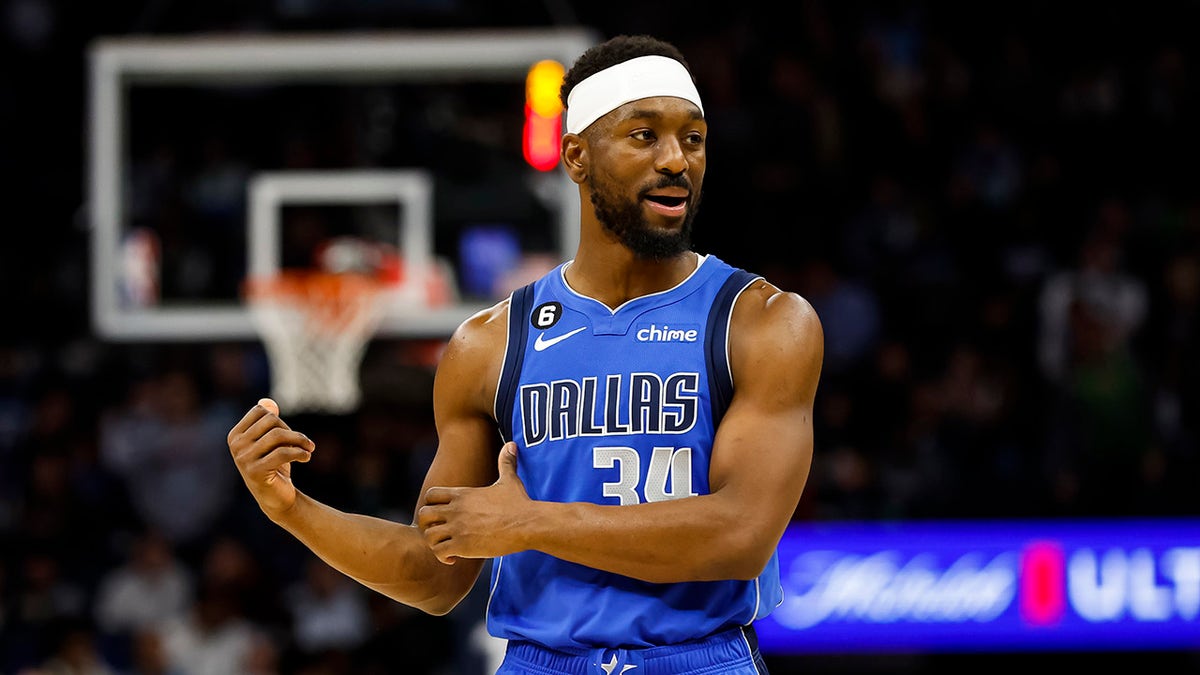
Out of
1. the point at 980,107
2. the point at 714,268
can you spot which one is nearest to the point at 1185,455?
the point at 980,107

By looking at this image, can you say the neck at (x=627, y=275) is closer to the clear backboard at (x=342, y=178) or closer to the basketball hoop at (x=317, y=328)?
the clear backboard at (x=342, y=178)

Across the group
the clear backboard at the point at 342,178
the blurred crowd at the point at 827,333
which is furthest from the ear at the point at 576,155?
the blurred crowd at the point at 827,333

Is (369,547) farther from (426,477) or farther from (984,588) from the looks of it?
(984,588)

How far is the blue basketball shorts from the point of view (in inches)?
144

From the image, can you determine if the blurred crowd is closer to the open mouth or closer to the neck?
the neck

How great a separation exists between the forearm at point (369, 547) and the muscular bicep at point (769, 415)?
2.46 ft

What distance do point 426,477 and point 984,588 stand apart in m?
7.23

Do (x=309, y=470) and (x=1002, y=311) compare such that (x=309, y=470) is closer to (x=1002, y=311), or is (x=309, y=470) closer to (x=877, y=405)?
(x=877, y=405)

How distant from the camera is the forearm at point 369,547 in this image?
388cm

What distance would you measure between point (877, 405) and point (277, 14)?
4.92 metres

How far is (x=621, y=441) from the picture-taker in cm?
373

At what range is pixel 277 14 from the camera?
10078 millimetres

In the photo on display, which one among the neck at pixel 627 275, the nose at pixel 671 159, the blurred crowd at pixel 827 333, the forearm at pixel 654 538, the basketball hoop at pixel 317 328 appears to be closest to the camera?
the forearm at pixel 654 538

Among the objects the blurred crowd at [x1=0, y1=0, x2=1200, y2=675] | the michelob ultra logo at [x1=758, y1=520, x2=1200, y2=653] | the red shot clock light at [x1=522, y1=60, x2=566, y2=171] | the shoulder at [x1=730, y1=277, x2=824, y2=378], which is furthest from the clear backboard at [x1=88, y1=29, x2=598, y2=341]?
the shoulder at [x1=730, y1=277, x2=824, y2=378]
